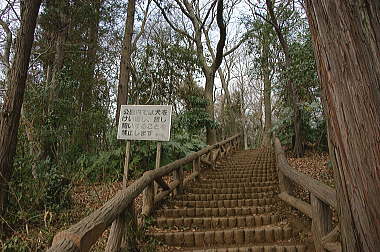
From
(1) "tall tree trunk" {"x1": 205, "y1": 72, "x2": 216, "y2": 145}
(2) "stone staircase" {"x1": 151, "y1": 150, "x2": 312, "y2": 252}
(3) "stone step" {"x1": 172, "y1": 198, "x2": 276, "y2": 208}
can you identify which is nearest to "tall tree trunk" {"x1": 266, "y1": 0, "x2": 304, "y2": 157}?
(1) "tall tree trunk" {"x1": 205, "y1": 72, "x2": 216, "y2": 145}

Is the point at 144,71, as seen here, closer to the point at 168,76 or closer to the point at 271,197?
the point at 168,76

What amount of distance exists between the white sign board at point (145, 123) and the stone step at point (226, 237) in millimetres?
2090

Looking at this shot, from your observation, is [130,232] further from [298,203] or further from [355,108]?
[355,108]

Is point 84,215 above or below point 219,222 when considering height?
below

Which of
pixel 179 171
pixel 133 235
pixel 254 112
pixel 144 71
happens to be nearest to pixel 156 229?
pixel 133 235

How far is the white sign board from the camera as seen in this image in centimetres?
525

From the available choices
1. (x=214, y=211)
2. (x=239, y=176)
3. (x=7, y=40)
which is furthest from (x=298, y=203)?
(x=7, y=40)

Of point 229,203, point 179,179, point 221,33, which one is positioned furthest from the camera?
point 221,33

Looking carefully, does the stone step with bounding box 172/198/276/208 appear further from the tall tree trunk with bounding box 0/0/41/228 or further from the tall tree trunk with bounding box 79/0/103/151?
the tall tree trunk with bounding box 79/0/103/151

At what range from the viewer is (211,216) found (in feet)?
14.6

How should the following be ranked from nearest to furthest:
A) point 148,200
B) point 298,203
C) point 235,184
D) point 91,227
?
1. point 91,227
2. point 298,203
3. point 148,200
4. point 235,184

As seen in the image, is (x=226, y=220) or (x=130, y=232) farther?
(x=226, y=220)

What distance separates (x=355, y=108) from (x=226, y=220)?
10.7 feet

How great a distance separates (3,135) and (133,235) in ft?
10.2
